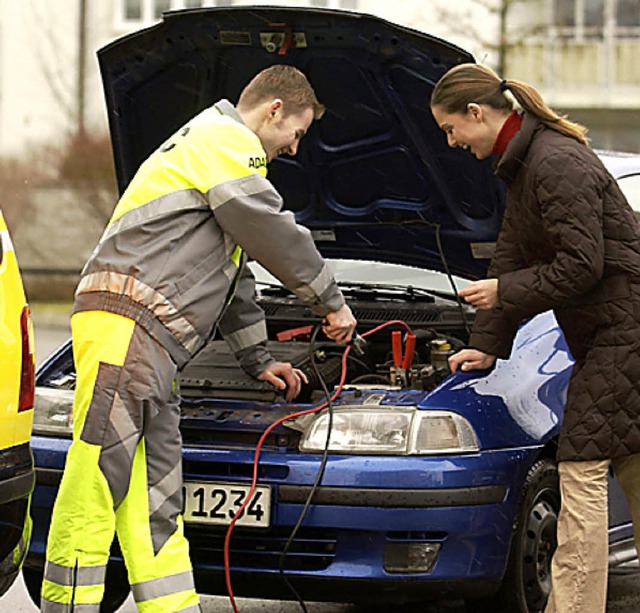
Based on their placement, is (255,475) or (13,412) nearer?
(13,412)

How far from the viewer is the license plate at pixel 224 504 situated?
430 cm

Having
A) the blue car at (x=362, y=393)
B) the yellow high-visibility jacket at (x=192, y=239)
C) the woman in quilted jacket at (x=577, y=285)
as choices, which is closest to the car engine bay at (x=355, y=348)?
the blue car at (x=362, y=393)

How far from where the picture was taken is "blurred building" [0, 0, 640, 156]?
2567cm

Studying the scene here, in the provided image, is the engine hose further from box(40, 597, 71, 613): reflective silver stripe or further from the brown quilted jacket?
the brown quilted jacket

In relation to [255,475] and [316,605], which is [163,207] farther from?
[316,605]

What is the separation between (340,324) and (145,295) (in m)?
0.67

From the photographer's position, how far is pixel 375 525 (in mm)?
4195

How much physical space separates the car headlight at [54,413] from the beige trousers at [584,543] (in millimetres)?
1655

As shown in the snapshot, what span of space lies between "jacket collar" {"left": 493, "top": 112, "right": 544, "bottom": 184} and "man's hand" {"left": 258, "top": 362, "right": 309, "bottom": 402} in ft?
3.40

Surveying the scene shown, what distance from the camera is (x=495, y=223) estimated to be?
5.39m

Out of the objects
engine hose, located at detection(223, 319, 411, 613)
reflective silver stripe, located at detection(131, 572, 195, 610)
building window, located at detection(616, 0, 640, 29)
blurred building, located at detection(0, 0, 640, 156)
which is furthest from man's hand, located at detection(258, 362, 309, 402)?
building window, located at detection(616, 0, 640, 29)

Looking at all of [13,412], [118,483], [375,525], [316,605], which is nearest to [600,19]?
[316,605]

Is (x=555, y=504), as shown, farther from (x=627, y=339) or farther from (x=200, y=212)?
(x=200, y=212)

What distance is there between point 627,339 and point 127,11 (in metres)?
24.9
